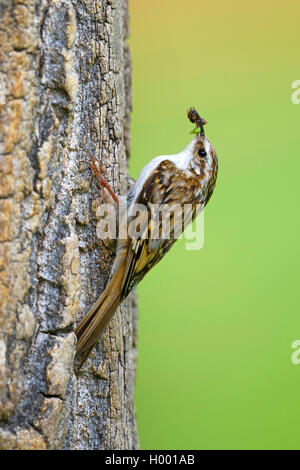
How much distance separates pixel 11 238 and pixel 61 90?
1.35 ft

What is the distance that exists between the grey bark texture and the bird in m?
0.05

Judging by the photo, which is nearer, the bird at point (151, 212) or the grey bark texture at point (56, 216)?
the grey bark texture at point (56, 216)

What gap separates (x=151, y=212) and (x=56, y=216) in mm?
419

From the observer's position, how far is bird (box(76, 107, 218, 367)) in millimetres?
1703

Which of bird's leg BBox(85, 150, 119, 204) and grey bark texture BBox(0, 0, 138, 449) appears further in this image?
bird's leg BBox(85, 150, 119, 204)

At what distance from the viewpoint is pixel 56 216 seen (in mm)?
1567

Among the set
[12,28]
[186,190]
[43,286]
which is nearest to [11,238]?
[43,286]

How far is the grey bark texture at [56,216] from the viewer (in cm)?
138

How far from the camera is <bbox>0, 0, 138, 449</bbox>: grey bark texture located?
138 cm

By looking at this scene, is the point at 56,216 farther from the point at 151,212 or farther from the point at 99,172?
the point at 151,212

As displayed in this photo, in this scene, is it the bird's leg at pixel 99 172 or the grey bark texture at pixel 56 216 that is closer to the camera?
the grey bark texture at pixel 56 216

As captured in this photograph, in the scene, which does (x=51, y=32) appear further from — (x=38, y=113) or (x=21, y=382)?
(x=21, y=382)

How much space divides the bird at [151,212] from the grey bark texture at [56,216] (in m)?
0.05

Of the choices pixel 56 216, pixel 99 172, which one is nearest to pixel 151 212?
pixel 99 172
